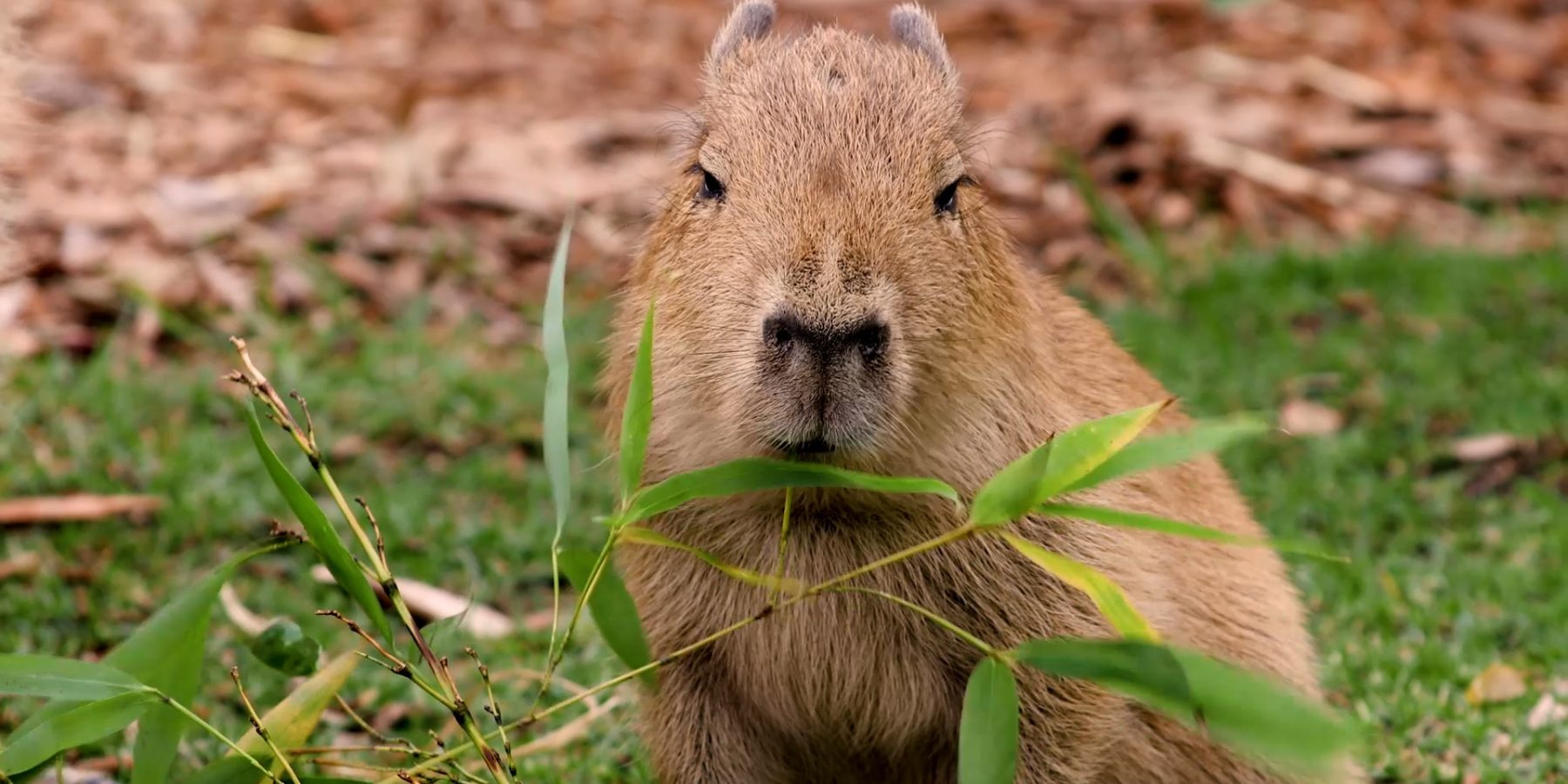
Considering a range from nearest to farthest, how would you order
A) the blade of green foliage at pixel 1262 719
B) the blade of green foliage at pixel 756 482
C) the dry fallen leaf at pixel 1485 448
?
1. the blade of green foliage at pixel 1262 719
2. the blade of green foliage at pixel 756 482
3. the dry fallen leaf at pixel 1485 448

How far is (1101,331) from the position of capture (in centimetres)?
371

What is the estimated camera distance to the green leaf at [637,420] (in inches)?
103

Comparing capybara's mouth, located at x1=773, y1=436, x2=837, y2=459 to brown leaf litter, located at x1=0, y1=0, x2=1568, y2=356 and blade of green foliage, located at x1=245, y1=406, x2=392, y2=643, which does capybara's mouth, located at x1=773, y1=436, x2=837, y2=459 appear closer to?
blade of green foliage, located at x1=245, y1=406, x2=392, y2=643

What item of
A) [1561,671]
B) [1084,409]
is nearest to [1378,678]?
[1561,671]

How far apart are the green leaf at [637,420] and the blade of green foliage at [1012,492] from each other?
0.53 m

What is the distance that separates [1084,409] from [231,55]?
6335mm

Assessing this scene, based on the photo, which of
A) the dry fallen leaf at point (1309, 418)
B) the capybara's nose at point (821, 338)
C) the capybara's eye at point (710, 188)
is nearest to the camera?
the capybara's nose at point (821, 338)

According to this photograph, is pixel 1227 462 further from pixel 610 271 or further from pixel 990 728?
pixel 990 728

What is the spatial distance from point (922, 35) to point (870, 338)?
120 cm

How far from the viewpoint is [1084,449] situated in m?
2.49

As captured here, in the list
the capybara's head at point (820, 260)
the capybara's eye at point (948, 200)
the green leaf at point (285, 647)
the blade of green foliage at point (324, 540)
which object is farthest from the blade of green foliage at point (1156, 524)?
the green leaf at point (285, 647)

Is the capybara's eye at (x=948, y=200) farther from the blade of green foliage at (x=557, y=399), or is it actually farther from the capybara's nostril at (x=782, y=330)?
the blade of green foliage at (x=557, y=399)

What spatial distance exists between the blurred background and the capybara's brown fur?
0.59m

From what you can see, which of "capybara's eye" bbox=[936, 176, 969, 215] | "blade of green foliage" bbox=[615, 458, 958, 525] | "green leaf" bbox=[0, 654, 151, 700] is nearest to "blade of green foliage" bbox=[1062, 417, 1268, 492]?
"blade of green foliage" bbox=[615, 458, 958, 525]
